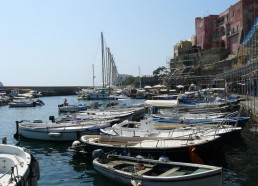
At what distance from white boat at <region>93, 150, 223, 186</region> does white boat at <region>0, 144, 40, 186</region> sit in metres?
4.28

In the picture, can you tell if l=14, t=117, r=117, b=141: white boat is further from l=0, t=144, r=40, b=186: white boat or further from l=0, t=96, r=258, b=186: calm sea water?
l=0, t=144, r=40, b=186: white boat

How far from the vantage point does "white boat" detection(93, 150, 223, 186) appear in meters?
14.0

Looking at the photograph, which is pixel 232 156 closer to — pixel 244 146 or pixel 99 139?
pixel 244 146

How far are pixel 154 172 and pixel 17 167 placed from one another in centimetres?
645

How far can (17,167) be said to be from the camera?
38.9ft

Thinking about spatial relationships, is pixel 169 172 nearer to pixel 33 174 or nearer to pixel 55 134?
pixel 33 174

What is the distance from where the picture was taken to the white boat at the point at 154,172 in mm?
14008

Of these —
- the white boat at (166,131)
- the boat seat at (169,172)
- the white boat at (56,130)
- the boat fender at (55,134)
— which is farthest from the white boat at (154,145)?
the boat fender at (55,134)

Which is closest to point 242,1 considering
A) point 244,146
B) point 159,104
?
point 159,104

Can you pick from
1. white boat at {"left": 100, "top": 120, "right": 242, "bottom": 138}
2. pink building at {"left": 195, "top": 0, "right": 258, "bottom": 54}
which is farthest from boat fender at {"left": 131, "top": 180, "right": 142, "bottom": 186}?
pink building at {"left": 195, "top": 0, "right": 258, "bottom": 54}

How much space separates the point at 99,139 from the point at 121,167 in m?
6.12

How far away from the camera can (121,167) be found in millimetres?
17094

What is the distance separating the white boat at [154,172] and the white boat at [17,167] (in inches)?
168

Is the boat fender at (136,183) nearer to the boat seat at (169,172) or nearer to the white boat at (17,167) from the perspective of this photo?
the boat seat at (169,172)
